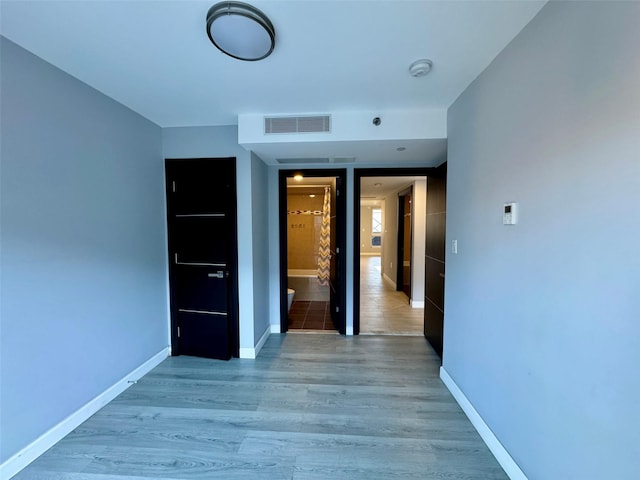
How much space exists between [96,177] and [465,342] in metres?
3.05

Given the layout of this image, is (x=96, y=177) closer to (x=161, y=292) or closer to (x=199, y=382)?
(x=161, y=292)

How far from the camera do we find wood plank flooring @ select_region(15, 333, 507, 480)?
1555 millimetres

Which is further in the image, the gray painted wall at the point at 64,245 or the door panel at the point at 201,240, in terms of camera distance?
the door panel at the point at 201,240

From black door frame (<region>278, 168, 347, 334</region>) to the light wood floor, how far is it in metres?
0.59

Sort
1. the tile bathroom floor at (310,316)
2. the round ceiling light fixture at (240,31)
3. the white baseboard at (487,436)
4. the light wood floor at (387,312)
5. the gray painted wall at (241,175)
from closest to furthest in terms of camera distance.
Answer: the round ceiling light fixture at (240,31) < the white baseboard at (487,436) < the gray painted wall at (241,175) < the light wood floor at (387,312) < the tile bathroom floor at (310,316)

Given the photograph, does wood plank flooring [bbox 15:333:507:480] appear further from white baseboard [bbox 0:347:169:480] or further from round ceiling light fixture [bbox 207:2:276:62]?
round ceiling light fixture [bbox 207:2:276:62]

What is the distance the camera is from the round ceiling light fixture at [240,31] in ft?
4.12

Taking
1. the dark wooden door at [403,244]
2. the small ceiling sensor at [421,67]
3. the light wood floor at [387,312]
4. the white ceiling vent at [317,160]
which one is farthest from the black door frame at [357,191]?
the dark wooden door at [403,244]

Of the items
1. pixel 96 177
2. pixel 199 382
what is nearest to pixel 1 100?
pixel 96 177

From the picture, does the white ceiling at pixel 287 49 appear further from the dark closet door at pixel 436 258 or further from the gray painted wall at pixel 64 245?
the dark closet door at pixel 436 258

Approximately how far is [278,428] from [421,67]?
257 cm

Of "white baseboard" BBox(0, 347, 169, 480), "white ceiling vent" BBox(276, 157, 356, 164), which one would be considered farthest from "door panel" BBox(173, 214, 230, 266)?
"white baseboard" BBox(0, 347, 169, 480)

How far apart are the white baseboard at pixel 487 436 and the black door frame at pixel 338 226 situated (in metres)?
1.48

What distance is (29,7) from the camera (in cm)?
128
